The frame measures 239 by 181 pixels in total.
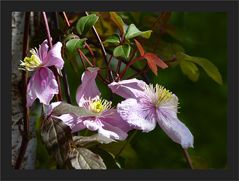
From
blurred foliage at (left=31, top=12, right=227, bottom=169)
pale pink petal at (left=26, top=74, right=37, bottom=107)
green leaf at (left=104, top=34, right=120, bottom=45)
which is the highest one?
green leaf at (left=104, top=34, right=120, bottom=45)

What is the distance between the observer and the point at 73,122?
856 millimetres

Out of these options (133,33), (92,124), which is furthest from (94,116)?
(133,33)

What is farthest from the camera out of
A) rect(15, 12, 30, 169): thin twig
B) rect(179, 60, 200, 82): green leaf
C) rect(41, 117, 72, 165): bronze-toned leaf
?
rect(179, 60, 200, 82): green leaf

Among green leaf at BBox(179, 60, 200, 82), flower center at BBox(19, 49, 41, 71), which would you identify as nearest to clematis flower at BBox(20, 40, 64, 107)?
flower center at BBox(19, 49, 41, 71)

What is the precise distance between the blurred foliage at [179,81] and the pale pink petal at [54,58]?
0.10 ft

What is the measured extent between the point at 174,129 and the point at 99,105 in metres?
0.10

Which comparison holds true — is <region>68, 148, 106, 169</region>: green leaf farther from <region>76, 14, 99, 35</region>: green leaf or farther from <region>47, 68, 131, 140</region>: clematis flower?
<region>76, 14, 99, 35</region>: green leaf

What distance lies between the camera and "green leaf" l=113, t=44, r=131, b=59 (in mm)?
883

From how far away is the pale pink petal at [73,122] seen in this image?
85 centimetres

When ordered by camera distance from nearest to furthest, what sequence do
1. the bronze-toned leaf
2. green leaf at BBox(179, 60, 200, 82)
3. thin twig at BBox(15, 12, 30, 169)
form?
the bronze-toned leaf → thin twig at BBox(15, 12, 30, 169) → green leaf at BBox(179, 60, 200, 82)

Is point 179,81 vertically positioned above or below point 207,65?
below

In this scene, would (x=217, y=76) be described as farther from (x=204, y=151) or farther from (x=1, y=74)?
(x=204, y=151)

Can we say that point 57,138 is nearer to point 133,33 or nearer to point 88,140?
point 88,140

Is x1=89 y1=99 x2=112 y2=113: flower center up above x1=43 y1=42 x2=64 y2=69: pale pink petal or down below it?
below
